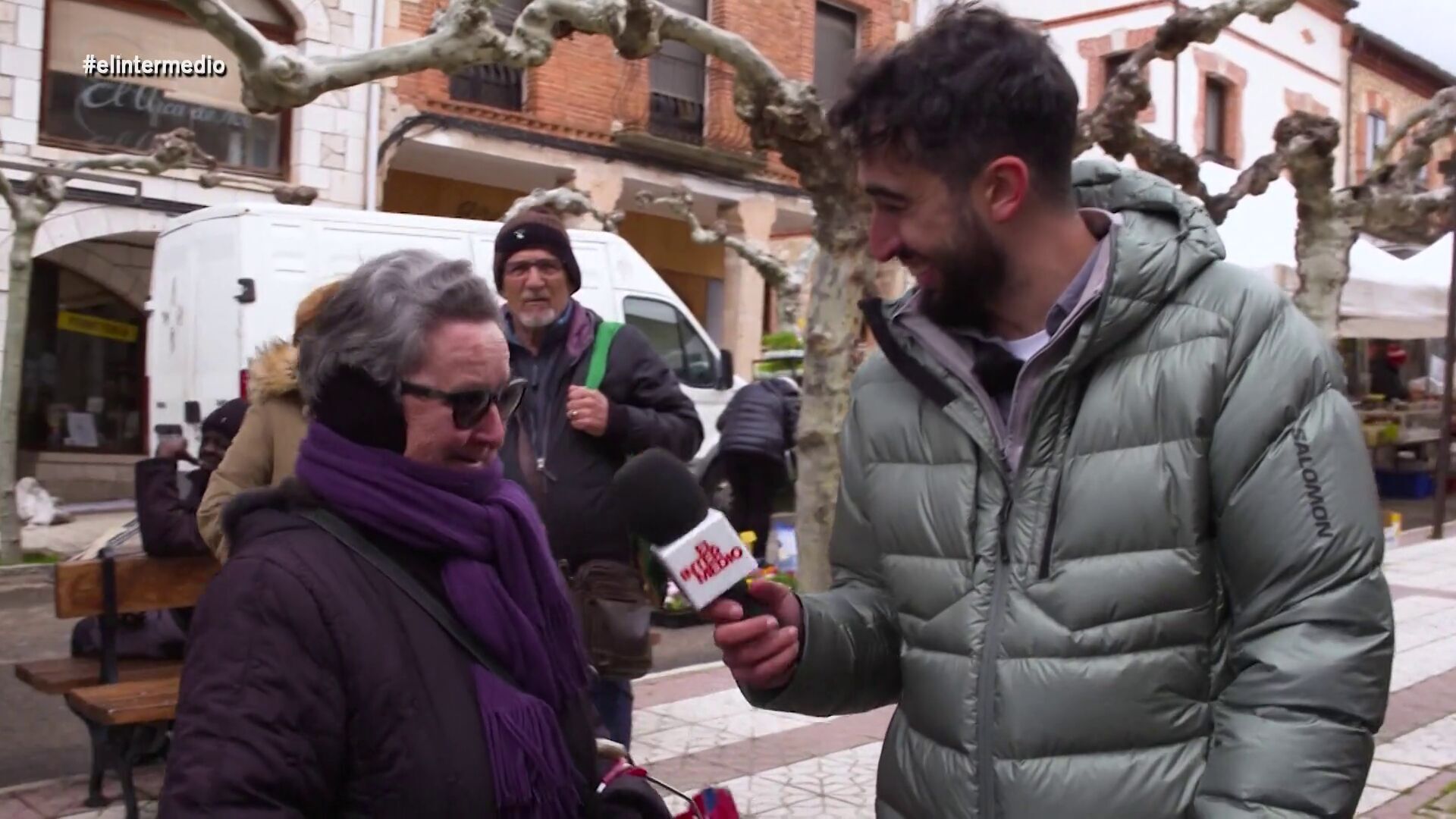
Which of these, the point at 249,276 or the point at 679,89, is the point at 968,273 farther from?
the point at 679,89

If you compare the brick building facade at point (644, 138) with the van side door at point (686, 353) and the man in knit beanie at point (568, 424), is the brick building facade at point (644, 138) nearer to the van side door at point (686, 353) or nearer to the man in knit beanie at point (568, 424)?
the van side door at point (686, 353)

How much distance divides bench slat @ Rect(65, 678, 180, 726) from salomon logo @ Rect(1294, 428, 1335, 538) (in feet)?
13.3

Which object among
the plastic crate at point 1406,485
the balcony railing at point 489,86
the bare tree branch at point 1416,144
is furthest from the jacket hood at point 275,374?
the plastic crate at point 1406,485

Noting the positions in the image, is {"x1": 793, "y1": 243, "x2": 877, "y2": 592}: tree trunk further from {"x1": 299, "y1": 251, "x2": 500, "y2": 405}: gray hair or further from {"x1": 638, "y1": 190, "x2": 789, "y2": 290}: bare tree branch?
{"x1": 638, "y1": 190, "x2": 789, "y2": 290}: bare tree branch

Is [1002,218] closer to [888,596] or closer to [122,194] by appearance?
[888,596]

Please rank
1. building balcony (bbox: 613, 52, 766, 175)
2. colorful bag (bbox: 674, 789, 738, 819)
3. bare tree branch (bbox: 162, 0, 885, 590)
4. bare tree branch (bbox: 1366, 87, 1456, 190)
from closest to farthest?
colorful bag (bbox: 674, 789, 738, 819) → bare tree branch (bbox: 162, 0, 885, 590) → bare tree branch (bbox: 1366, 87, 1456, 190) → building balcony (bbox: 613, 52, 766, 175)

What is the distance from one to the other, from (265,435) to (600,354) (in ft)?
3.55

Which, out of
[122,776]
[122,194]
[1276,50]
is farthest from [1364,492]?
[1276,50]

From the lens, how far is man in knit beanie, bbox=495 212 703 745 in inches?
163

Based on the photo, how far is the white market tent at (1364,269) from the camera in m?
14.0

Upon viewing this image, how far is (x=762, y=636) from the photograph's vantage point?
190cm

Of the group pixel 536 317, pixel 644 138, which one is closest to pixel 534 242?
pixel 536 317

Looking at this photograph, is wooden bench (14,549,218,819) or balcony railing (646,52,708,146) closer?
wooden bench (14,549,218,819)

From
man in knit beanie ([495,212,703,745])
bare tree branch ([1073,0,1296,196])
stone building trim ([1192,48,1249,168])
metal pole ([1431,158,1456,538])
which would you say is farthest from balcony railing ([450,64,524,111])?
man in knit beanie ([495,212,703,745])
